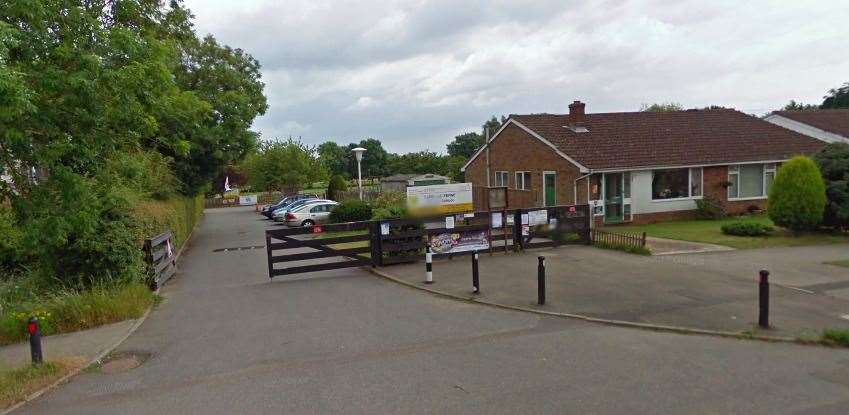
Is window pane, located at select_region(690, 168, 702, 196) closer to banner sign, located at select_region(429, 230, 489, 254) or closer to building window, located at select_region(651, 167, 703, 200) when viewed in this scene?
building window, located at select_region(651, 167, 703, 200)

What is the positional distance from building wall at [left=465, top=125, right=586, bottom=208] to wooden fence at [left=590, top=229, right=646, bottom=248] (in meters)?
6.65

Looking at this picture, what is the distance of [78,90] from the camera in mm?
7082

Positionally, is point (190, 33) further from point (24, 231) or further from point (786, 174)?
point (786, 174)

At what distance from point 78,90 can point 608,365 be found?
728 cm

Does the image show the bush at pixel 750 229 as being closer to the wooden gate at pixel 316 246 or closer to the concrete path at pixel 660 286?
the concrete path at pixel 660 286

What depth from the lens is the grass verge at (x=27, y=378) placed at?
20.7 feet

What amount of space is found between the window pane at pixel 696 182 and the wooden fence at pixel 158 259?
68.5ft

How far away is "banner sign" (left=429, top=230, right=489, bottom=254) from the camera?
48.2 ft

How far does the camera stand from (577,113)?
27312 mm

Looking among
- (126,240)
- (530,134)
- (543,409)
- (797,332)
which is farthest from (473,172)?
(543,409)

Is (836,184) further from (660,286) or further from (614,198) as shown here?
(660,286)

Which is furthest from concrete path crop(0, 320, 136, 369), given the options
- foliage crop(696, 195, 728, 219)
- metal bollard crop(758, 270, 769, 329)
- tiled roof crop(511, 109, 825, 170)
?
foliage crop(696, 195, 728, 219)

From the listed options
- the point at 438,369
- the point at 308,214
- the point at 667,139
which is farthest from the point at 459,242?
the point at 308,214

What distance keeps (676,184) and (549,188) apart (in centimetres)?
A: 539
